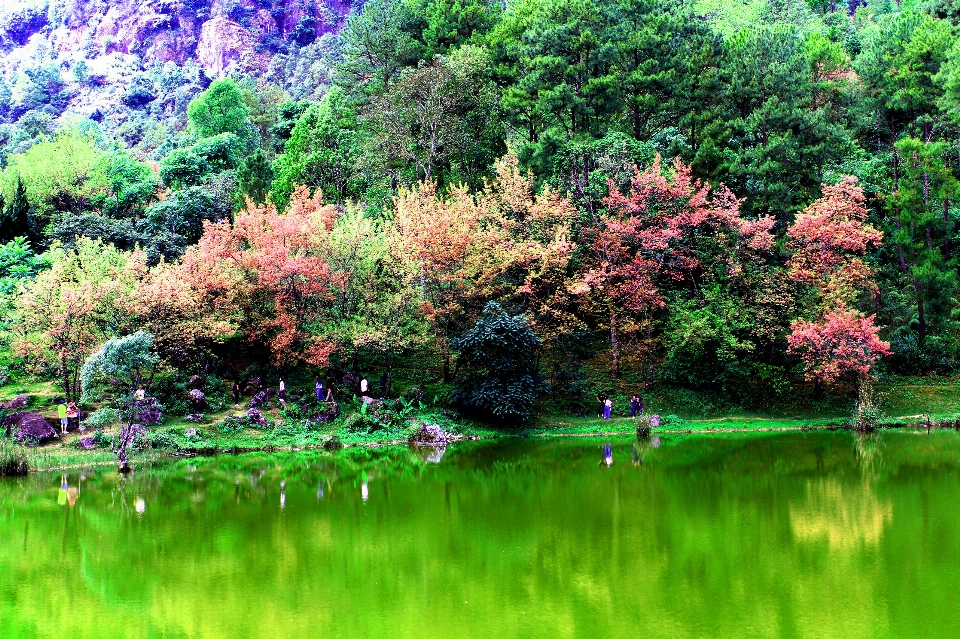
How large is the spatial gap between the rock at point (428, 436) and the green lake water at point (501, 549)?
5.96m

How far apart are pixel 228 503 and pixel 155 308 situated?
14862 mm

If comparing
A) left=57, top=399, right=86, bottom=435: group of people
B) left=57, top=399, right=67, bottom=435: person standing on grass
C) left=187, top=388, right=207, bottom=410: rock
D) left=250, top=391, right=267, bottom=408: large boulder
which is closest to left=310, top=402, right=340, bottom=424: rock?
left=250, top=391, right=267, bottom=408: large boulder

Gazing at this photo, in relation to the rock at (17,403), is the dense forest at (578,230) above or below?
above

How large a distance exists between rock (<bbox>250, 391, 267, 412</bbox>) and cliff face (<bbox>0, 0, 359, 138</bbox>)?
83687 mm

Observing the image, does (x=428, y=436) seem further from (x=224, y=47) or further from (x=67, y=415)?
(x=224, y=47)

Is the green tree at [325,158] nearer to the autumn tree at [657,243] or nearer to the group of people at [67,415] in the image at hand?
the autumn tree at [657,243]

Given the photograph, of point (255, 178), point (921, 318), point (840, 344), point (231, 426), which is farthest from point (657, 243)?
point (255, 178)

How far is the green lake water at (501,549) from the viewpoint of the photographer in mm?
12453

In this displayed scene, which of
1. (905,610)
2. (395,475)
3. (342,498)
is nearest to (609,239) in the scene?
(395,475)

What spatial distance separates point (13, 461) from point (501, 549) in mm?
20187

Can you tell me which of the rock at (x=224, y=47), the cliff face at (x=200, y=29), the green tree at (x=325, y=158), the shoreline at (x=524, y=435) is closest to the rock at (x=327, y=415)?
the shoreline at (x=524, y=435)

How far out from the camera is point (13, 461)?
27.9 metres

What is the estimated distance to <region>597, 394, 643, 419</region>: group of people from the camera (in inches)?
1416

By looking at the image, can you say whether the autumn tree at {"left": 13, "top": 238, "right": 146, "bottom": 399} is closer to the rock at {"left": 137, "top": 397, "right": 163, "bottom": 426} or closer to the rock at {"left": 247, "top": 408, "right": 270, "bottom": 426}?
the rock at {"left": 137, "top": 397, "right": 163, "bottom": 426}
